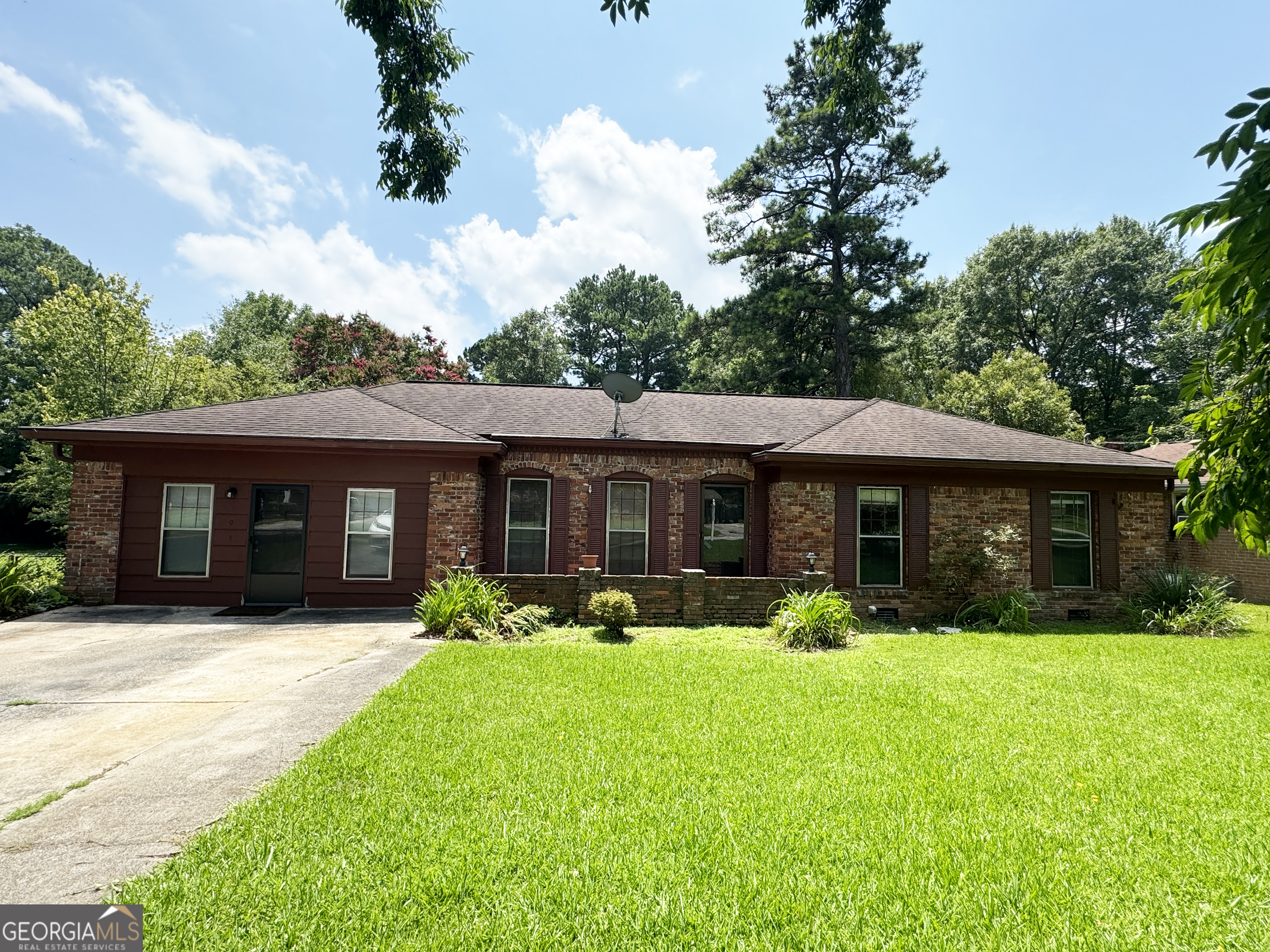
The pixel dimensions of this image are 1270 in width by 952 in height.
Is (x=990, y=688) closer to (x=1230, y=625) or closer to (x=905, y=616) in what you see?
(x=905, y=616)

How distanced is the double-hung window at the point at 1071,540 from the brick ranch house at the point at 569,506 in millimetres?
38

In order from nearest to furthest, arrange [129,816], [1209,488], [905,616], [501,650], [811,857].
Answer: [1209,488]
[811,857]
[129,816]
[501,650]
[905,616]

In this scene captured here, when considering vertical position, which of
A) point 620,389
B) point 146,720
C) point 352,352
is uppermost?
point 352,352

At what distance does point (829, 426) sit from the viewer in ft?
43.7

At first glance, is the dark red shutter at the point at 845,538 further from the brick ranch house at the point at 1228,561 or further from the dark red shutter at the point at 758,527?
the brick ranch house at the point at 1228,561

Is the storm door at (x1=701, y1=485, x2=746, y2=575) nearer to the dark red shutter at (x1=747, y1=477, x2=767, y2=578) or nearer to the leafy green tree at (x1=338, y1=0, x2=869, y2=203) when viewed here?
the dark red shutter at (x1=747, y1=477, x2=767, y2=578)

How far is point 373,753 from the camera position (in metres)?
4.23

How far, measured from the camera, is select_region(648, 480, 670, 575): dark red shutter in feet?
39.7

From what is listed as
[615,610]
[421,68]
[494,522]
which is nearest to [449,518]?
[494,522]

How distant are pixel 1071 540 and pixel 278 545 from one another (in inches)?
601

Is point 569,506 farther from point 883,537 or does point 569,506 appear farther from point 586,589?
point 883,537

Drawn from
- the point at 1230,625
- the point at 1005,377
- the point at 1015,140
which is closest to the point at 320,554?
the point at 1015,140

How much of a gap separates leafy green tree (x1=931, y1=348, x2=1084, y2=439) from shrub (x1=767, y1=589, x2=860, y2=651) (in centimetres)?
1897

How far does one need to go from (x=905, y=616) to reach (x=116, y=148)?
53.8 feet
